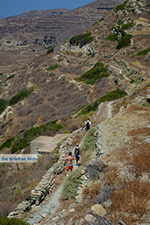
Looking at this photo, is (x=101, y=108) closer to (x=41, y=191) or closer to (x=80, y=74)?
(x=41, y=191)

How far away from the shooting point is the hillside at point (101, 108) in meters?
5.63

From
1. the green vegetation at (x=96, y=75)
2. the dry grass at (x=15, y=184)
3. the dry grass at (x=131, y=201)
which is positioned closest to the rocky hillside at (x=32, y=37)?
the green vegetation at (x=96, y=75)

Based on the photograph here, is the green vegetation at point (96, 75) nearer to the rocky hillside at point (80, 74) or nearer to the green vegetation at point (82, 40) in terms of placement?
the rocky hillside at point (80, 74)

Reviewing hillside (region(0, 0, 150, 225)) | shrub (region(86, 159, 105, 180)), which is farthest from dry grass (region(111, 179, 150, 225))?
shrub (region(86, 159, 105, 180))

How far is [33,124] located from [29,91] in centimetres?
1739

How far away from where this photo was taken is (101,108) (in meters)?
21.0

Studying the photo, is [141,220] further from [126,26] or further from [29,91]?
[126,26]

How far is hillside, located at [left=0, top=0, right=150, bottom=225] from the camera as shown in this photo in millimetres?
5629

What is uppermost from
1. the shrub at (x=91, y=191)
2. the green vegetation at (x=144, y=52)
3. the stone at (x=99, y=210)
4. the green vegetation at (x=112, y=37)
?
the green vegetation at (x=112, y=37)

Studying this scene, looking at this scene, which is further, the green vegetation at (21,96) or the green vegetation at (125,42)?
the green vegetation at (125,42)

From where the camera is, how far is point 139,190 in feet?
16.9

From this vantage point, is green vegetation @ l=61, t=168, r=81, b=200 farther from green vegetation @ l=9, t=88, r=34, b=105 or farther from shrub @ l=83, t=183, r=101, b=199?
green vegetation @ l=9, t=88, r=34, b=105

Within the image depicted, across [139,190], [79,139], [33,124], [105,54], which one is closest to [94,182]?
[139,190]

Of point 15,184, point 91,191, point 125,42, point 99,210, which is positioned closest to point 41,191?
point 91,191
